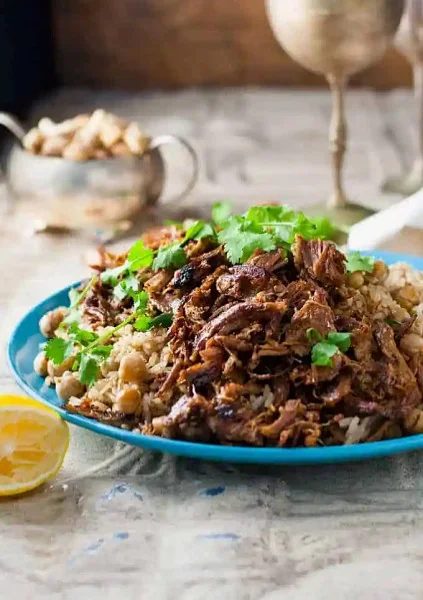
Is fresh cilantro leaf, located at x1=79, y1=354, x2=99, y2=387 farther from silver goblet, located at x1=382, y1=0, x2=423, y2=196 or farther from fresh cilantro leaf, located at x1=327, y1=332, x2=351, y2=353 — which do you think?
silver goblet, located at x1=382, y1=0, x2=423, y2=196

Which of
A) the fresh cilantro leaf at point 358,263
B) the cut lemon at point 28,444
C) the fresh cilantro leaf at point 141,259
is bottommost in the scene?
the cut lemon at point 28,444

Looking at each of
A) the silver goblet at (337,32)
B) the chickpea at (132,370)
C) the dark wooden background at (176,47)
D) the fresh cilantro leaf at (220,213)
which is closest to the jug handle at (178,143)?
the silver goblet at (337,32)

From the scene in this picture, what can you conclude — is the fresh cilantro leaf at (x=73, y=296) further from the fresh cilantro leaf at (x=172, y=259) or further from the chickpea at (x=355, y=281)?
the chickpea at (x=355, y=281)

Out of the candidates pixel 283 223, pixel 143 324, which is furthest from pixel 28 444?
pixel 283 223

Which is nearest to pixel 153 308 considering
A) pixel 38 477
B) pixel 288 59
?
pixel 38 477

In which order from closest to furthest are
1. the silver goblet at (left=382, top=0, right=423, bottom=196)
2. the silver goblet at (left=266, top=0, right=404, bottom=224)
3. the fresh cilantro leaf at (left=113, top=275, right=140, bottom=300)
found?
the fresh cilantro leaf at (left=113, top=275, right=140, bottom=300) → the silver goblet at (left=266, top=0, right=404, bottom=224) → the silver goblet at (left=382, top=0, right=423, bottom=196)

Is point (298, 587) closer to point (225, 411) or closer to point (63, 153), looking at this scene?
point (225, 411)

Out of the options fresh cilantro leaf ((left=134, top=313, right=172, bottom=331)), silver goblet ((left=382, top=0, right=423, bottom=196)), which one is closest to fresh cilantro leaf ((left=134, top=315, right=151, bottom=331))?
fresh cilantro leaf ((left=134, top=313, right=172, bottom=331))
